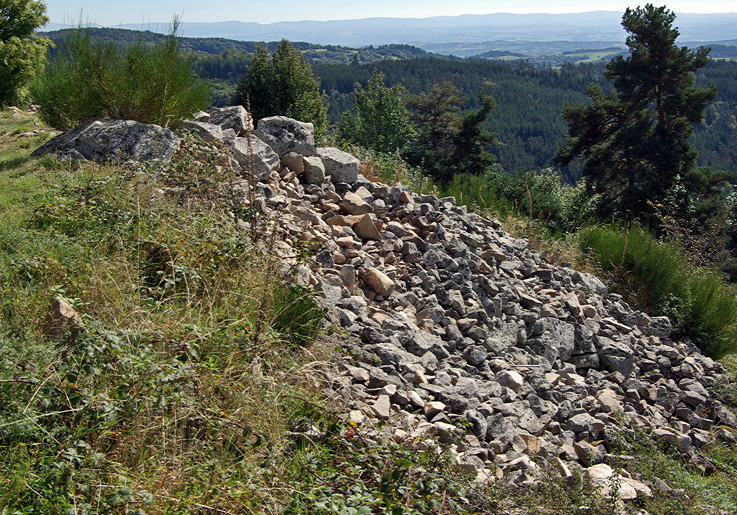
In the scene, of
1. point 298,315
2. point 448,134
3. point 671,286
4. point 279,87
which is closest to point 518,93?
point 448,134

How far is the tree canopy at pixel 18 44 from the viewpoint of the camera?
50.2 ft

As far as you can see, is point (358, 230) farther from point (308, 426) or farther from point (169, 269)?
→ point (308, 426)

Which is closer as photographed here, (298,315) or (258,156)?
(298,315)

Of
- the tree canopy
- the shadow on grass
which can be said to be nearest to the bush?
the shadow on grass

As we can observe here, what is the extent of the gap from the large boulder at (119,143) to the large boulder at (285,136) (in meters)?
0.94

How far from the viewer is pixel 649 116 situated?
17.2m

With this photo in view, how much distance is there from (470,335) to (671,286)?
3.39m

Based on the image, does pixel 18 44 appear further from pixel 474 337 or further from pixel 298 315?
pixel 474 337

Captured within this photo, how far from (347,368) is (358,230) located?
206 cm

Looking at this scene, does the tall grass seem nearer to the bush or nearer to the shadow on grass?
the bush

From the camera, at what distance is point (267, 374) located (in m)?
3.24

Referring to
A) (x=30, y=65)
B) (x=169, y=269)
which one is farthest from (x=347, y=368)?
(x=30, y=65)

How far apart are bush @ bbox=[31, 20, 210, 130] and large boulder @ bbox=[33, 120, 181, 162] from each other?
1.37 feet

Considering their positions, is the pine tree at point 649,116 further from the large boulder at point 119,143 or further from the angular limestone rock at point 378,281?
the large boulder at point 119,143
